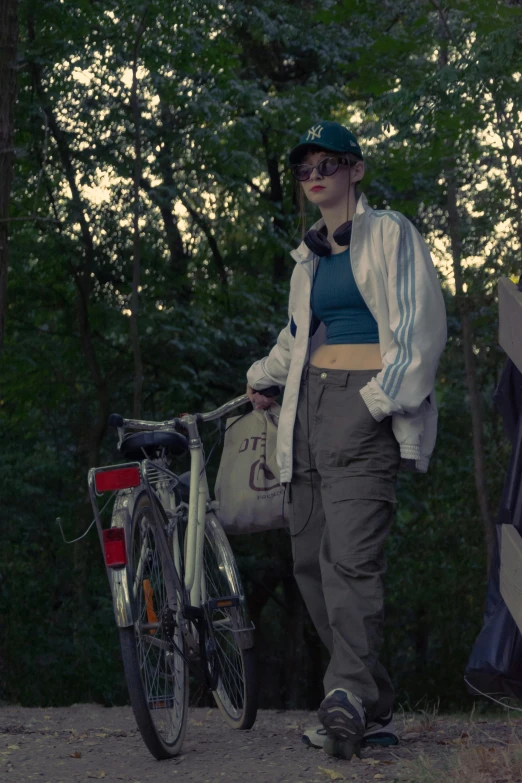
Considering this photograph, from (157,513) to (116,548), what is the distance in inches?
14.5

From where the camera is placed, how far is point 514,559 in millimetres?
2988

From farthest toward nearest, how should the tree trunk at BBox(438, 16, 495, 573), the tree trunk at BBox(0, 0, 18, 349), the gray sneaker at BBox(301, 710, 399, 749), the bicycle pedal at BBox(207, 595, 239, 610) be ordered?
the tree trunk at BBox(438, 16, 495, 573) → the tree trunk at BBox(0, 0, 18, 349) → the bicycle pedal at BBox(207, 595, 239, 610) → the gray sneaker at BBox(301, 710, 399, 749)

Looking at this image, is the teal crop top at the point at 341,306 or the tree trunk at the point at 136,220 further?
the tree trunk at the point at 136,220

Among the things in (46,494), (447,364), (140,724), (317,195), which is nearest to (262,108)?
(447,364)

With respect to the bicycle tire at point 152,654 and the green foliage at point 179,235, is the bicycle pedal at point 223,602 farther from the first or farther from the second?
the green foliage at point 179,235

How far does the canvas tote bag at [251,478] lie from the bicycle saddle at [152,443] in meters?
0.32

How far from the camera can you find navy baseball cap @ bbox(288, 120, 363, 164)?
13.4 ft

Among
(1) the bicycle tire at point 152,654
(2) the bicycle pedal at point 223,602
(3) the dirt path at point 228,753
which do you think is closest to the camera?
(3) the dirt path at point 228,753

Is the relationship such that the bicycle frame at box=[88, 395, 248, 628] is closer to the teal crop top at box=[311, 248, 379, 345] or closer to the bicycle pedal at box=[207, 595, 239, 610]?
the bicycle pedal at box=[207, 595, 239, 610]

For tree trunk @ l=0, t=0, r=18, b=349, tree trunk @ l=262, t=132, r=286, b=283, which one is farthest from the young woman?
tree trunk @ l=262, t=132, r=286, b=283

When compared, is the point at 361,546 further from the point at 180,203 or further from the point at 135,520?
the point at 180,203

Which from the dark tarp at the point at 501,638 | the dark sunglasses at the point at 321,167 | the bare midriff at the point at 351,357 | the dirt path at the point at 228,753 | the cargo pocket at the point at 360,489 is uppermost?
the dark sunglasses at the point at 321,167

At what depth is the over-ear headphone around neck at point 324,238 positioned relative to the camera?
411cm

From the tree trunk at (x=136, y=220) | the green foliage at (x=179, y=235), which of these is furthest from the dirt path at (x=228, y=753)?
the tree trunk at (x=136, y=220)
